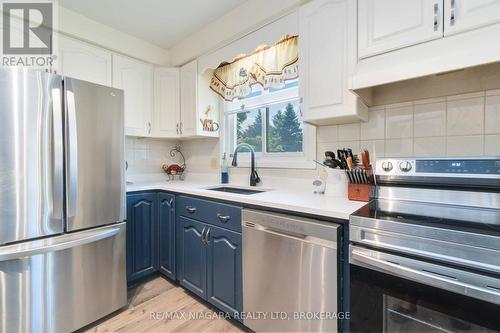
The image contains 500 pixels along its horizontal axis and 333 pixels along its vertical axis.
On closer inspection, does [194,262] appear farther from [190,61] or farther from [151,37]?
[151,37]

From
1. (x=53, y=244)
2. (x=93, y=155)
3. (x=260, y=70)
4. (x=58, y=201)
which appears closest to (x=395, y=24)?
(x=260, y=70)

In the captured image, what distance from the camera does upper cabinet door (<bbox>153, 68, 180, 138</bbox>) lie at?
2.58 m

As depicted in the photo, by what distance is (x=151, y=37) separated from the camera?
243cm

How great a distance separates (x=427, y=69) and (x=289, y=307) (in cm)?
131

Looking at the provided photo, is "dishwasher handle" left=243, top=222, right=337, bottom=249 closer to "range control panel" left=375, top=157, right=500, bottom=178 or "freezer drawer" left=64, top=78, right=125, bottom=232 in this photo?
"range control panel" left=375, top=157, right=500, bottom=178

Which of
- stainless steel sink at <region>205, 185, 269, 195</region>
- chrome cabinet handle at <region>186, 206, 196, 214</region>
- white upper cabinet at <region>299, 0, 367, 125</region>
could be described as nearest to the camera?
white upper cabinet at <region>299, 0, 367, 125</region>

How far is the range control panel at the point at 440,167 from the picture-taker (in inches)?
37.4

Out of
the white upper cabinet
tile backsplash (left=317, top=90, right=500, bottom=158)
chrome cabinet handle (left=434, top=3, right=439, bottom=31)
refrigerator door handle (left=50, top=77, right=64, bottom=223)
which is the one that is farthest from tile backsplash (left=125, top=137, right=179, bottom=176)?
chrome cabinet handle (left=434, top=3, right=439, bottom=31)

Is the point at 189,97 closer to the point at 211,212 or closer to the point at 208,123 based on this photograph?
the point at 208,123

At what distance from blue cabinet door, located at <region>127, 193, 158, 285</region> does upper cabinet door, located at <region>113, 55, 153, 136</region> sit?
76 cm

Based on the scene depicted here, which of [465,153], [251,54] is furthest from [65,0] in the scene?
[465,153]

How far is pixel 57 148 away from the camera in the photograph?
1.35 m

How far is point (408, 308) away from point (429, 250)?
24cm

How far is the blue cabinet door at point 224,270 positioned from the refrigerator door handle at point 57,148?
920mm
